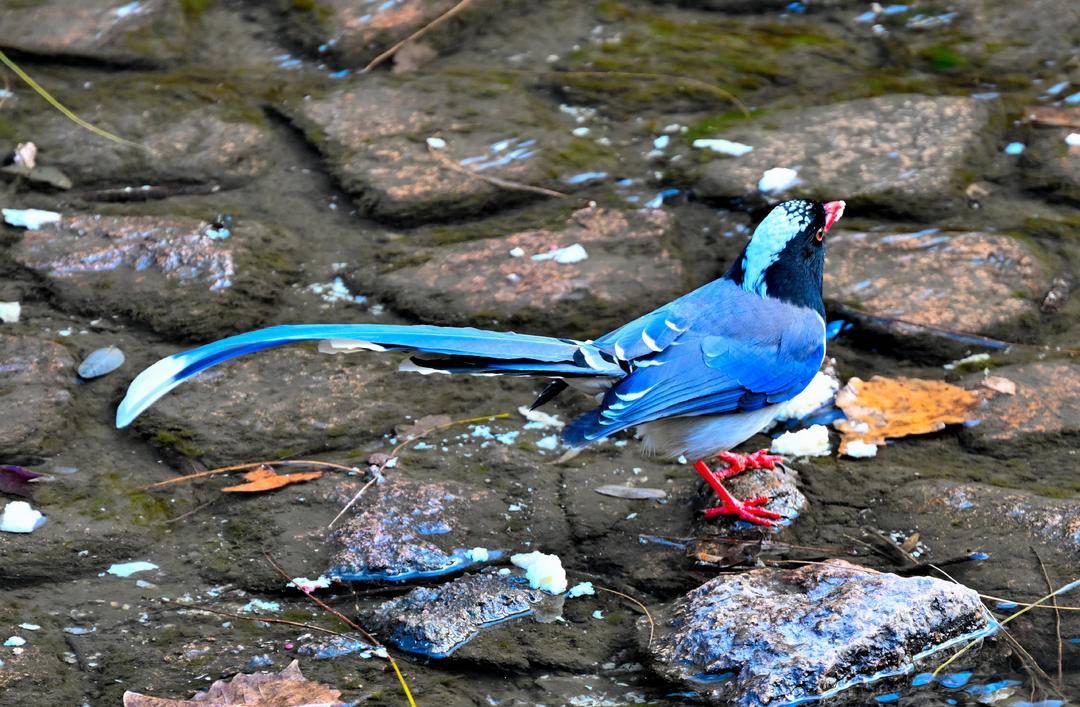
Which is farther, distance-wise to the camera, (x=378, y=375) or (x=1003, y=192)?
(x=1003, y=192)

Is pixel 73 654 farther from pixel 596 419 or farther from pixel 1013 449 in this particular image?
pixel 1013 449

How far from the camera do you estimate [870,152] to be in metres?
4.83

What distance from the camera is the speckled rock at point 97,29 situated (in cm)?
534

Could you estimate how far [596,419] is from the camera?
342 centimetres

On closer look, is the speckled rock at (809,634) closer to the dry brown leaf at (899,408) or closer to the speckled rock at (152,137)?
the dry brown leaf at (899,408)

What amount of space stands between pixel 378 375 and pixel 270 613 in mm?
1187

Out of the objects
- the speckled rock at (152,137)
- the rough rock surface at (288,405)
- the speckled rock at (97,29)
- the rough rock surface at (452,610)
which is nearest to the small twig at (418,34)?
the speckled rock at (152,137)

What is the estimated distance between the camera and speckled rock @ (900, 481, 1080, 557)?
325cm

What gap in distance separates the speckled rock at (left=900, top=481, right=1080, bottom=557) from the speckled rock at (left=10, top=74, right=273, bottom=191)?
2941mm

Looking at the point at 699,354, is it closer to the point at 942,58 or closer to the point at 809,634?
the point at 809,634

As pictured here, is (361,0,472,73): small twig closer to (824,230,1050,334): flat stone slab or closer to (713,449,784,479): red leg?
(824,230,1050,334): flat stone slab

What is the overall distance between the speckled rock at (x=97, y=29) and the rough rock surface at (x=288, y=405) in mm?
2030

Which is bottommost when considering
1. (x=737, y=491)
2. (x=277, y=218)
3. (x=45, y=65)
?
(x=737, y=491)

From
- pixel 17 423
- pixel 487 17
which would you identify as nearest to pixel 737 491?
pixel 17 423
